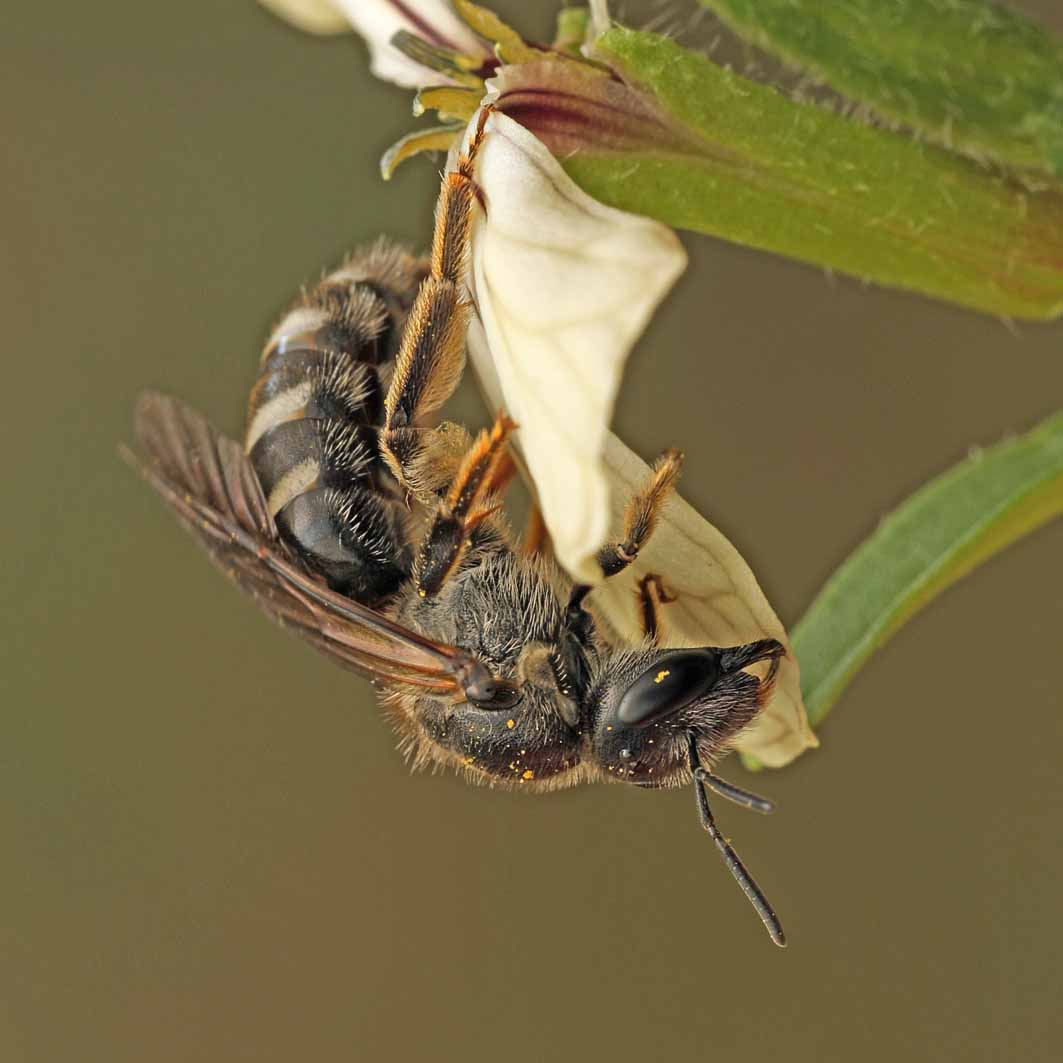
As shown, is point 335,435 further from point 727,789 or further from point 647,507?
point 727,789

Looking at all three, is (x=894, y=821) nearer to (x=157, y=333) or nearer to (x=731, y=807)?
(x=731, y=807)

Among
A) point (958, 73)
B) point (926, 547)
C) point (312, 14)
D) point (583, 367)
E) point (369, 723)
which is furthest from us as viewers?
point (369, 723)

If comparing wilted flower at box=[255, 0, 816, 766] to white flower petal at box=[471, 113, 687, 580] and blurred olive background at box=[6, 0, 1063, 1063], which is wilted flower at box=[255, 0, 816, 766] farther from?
blurred olive background at box=[6, 0, 1063, 1063]

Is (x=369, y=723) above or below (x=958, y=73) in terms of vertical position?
below

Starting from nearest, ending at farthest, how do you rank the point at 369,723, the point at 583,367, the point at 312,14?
the point at 583,367
the point at 312,14
the point at 369,723

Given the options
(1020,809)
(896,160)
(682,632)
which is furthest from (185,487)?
(1020,809)

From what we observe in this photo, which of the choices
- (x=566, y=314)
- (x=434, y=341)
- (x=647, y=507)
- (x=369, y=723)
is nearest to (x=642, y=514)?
(x=647, y=507)

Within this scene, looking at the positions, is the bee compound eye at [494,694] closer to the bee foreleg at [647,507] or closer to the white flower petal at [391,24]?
the bee foreleg at [647,507]
